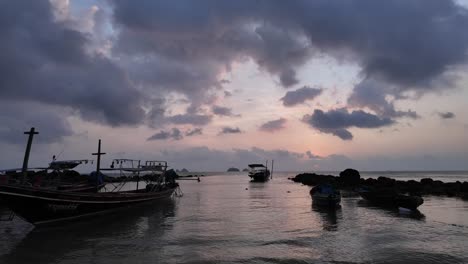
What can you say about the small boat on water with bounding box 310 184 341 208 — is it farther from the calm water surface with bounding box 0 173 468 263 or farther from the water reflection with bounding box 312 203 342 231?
the calm water surface with bounding box 0 173 468 263

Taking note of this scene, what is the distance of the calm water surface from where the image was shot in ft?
53.2

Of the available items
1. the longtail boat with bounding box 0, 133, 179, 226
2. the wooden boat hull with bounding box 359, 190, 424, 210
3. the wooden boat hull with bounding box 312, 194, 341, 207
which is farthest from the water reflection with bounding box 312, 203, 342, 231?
the longtail boat with bounding box 0, 133, 179, 226

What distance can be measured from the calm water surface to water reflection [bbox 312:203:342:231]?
0.08m

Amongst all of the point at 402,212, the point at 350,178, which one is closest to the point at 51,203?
the point at 402,212

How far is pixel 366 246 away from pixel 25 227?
20.3m

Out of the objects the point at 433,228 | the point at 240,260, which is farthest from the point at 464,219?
the point at 240,260

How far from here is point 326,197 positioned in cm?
3547

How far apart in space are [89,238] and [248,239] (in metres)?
8.58

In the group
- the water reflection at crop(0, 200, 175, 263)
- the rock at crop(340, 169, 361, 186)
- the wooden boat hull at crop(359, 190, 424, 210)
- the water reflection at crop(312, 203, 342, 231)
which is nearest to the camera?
the water reflection at crop(0, 200, 175, 263)

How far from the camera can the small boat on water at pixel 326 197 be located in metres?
35.2

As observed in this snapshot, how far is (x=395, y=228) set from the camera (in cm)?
2345

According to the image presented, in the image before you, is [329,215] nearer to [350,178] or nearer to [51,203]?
[51,203]

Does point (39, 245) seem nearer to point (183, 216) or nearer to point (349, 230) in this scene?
point (183, 216)

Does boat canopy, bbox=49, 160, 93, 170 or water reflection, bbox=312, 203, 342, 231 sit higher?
boat canopy, bbox=49, 160, 93, 170
